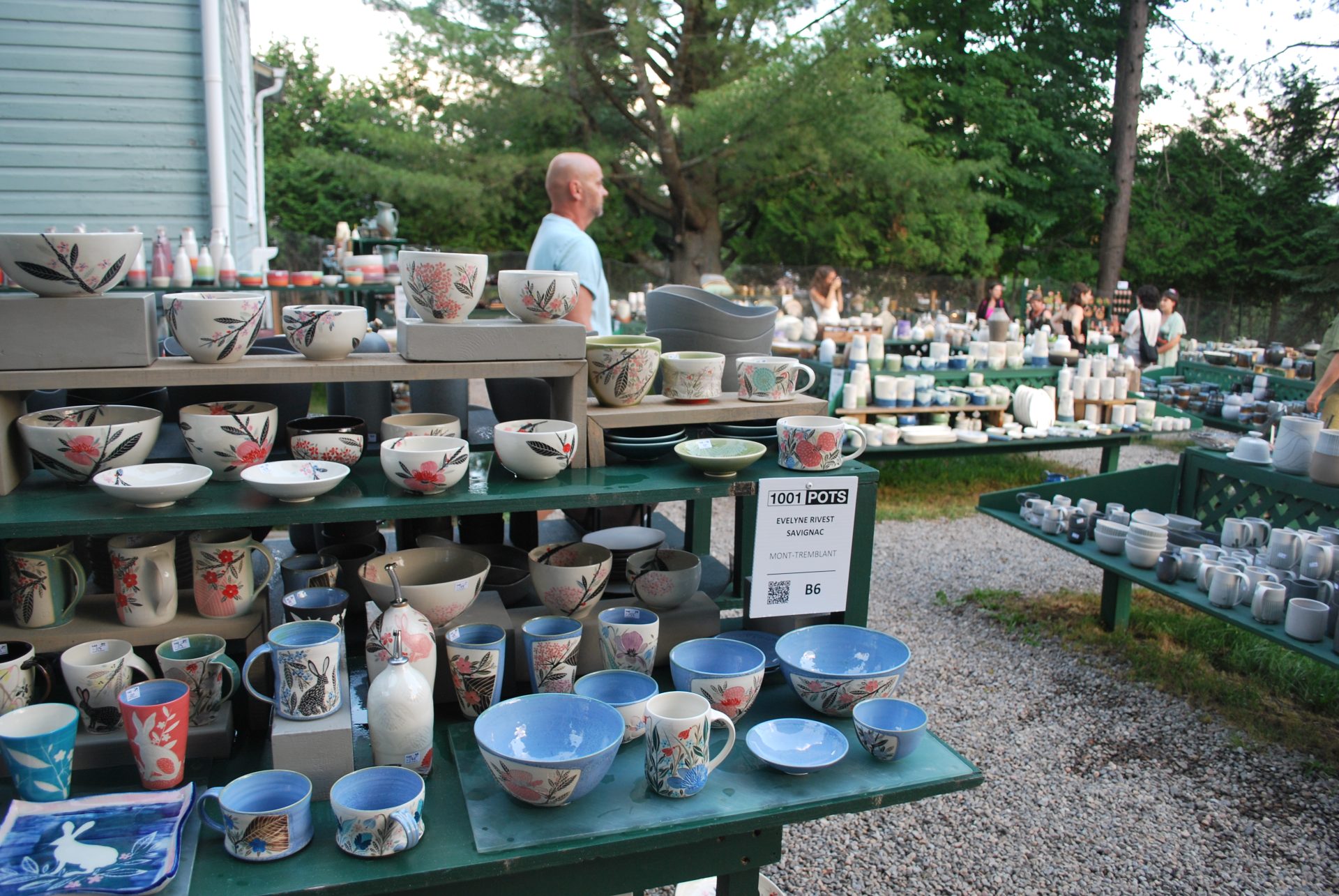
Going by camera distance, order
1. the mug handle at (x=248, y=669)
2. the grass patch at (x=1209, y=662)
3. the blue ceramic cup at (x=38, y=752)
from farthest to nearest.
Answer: the grass patch at (x=1209, y=662)
the mug handle at (x=248, y=669)
the blue ceramic cup at (x=38, y=752)

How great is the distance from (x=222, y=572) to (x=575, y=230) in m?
2.38

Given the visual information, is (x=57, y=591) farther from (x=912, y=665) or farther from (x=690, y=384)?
(x=912, y=665)

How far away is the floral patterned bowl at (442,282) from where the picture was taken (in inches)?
64.9

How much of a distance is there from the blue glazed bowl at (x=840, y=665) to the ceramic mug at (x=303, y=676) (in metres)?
0.80

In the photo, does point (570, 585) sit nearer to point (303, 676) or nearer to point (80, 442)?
point (303, 676)

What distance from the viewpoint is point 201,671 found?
4.97ft

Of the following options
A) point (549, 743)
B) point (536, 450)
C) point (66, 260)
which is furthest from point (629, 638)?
point (66, 260)

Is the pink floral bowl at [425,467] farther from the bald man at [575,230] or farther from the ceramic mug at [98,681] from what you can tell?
the bald man at [575,230]

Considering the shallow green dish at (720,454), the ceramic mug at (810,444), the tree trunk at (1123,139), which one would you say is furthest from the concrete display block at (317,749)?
the tree trunk at (1123,139)

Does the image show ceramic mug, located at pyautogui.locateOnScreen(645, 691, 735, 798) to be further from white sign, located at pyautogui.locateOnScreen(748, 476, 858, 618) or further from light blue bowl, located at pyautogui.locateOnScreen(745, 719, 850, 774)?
white sign, located at pyautogui.locateOnScreen(748, 476, 858, 618)

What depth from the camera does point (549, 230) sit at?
3.69m

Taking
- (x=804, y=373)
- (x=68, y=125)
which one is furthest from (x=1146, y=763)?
(x=68, y=125)

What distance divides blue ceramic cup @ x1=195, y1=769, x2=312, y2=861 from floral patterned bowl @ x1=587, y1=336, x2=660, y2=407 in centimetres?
87

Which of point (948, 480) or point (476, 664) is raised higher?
point (476, 664)
